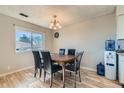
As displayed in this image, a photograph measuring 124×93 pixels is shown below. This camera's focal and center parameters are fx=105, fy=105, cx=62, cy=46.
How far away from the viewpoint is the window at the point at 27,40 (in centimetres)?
438

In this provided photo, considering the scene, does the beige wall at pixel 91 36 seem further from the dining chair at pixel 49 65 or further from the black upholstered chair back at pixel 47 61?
the black upholstered chair back at pixel 47 61

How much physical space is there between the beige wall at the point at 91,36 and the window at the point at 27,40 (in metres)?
1.39

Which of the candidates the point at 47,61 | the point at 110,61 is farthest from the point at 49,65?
the point at 110,61

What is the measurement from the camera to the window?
4383mm

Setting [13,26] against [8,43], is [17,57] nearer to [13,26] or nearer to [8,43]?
[8,43]

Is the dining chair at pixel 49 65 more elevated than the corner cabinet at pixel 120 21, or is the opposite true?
the corner cabinet at pixel 120 21

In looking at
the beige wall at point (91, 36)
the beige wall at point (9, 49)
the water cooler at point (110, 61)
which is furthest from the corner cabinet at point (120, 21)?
the beige wall at point (9, 49)

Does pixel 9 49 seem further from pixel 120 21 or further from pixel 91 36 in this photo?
pixel 120 21

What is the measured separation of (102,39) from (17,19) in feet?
11.4

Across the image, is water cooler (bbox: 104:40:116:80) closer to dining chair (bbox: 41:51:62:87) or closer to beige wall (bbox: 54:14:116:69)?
beige wall (bbox: 54:14:116:69)

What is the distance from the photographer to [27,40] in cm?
484

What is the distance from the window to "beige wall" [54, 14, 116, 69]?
1.39 meters

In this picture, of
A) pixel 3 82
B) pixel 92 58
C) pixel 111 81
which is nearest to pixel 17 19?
pixel 3 82

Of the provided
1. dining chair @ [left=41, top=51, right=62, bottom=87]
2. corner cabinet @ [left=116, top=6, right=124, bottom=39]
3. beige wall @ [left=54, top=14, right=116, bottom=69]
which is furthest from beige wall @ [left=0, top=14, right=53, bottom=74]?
corner cabinet @ [left=116, top=6, right=124, bottom=39]
